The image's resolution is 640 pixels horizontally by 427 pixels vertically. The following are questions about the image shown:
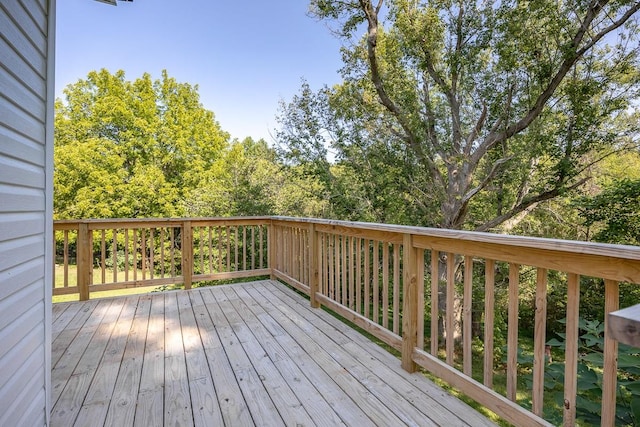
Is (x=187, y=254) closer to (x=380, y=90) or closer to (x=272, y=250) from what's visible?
(x=272, y=250)

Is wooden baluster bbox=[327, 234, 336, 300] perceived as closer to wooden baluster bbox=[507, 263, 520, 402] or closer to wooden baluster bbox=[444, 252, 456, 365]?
wooden baluster bbox=[444, 252, 456, 365]

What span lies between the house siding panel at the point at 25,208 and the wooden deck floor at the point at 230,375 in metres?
0.49

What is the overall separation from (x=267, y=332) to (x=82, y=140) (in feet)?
43.9

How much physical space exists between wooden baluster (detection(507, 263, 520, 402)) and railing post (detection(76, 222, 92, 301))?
416 cm

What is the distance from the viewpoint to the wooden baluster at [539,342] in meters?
1.41

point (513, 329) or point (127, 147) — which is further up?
point (127, 147)

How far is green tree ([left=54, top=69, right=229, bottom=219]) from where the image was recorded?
36.9 ft

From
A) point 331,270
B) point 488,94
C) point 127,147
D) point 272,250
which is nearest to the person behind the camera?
point 331,270

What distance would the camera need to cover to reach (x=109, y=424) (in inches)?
63.1

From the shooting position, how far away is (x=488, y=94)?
591 centimetres

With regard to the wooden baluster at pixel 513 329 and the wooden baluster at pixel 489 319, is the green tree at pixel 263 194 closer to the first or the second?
the wooden baluster at pixel 489 319

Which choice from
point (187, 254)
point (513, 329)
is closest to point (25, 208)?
point (513, 329)

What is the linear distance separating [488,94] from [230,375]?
6.24m

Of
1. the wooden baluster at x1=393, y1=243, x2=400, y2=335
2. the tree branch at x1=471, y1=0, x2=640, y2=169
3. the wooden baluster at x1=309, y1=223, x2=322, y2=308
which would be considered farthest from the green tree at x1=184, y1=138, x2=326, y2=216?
the wooden baluster at x1=393, y1=243, x2=400, y2=335
